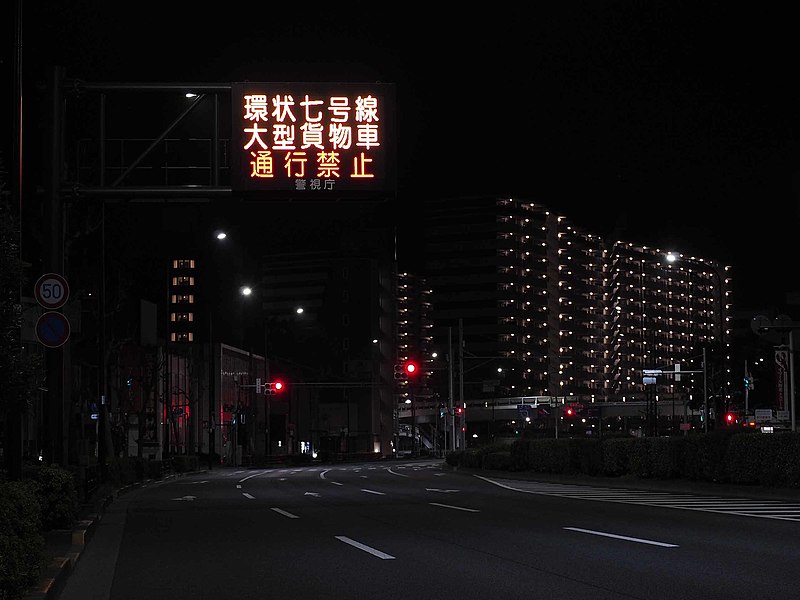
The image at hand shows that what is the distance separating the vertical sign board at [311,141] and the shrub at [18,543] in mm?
10552

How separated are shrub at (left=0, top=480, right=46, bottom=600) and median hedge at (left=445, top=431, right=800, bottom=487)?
19.7 m

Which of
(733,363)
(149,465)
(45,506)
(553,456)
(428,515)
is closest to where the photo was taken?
(45,506)

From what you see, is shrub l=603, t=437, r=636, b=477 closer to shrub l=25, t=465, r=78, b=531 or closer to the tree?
shrub l=25, t=465, r=78, b=531

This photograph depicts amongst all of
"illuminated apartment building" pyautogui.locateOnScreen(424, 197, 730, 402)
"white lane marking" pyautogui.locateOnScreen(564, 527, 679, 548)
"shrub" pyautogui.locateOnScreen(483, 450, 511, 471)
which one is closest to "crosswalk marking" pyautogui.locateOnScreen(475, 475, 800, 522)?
"white lane marking" pyautogui.locateOnScreen(564, 527, 679, 548)

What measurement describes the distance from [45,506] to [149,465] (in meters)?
30.2

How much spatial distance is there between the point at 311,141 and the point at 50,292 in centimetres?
598

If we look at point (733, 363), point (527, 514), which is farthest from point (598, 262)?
point (527, 514)

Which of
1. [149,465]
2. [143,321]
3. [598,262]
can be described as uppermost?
[598,262]

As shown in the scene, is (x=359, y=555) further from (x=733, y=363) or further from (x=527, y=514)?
(x=733, y=363)

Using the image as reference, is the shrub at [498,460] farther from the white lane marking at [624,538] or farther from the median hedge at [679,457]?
the white lane marking at [624,538]

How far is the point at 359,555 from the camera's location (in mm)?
12820

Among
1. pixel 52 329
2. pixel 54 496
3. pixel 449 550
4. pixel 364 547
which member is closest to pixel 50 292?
pixel 52 329

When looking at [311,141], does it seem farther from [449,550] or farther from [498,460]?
[498,460]

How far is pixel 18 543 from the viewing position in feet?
26.7
